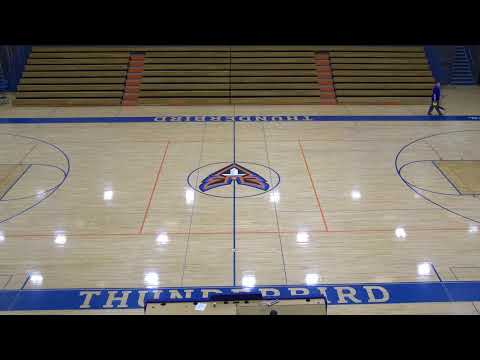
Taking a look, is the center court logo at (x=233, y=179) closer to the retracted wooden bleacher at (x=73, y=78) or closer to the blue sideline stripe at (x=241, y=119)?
the blue sideline stripe at (x=241, y=119)

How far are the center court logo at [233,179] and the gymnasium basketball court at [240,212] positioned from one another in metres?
0.05

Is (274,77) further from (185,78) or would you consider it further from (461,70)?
(461,70)

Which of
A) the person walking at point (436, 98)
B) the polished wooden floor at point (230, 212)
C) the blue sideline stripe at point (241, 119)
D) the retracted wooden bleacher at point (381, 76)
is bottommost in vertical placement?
the polished wooden floor at point (230, 212)

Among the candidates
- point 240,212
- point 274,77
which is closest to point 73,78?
point 274,77

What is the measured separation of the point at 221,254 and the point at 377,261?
8.17 ft

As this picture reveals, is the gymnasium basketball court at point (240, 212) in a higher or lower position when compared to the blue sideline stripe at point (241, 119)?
lower

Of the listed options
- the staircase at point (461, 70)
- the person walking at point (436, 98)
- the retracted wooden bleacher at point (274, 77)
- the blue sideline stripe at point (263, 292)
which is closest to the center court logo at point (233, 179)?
the blue sideline stripe at point (263, 292)

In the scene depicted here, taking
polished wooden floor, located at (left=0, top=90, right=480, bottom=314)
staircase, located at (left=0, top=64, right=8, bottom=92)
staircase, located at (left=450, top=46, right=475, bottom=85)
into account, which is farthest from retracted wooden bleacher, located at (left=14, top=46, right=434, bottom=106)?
polished wooden floor, located at (left=0, top=90, right=480, bottom=314)

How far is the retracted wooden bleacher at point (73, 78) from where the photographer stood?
17.7m

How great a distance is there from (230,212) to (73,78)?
1204 cm

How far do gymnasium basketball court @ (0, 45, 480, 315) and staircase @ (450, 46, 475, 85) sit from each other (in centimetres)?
493
